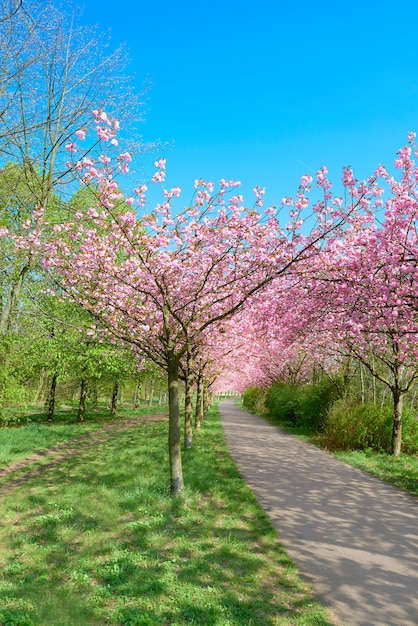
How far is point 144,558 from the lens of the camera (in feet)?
17.8

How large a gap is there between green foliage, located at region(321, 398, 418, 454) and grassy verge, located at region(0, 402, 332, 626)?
6.99 meters

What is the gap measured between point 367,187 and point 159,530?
7455 millimetres

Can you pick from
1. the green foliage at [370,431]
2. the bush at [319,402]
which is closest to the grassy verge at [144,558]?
the green foliage at [370,431]

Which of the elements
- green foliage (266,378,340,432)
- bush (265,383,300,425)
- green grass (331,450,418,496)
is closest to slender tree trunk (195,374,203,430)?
green foliage (266,378,340,432)

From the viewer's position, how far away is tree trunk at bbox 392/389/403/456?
13234mm

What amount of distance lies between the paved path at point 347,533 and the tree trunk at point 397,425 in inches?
96.3

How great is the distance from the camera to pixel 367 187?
8039 millimetres

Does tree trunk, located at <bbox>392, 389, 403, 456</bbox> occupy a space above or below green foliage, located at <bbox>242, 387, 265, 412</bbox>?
above

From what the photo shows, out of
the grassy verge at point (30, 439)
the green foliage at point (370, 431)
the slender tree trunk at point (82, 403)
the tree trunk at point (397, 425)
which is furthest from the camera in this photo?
the slender tree trunk at point (82, 403)

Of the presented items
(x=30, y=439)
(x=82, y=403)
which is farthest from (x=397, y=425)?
(x=82, y=403)

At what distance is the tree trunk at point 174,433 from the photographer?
840 centimetres

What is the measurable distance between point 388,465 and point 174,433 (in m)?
7.15

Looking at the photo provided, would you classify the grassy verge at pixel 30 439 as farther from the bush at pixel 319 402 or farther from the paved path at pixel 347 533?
the bush at pixel 319 402

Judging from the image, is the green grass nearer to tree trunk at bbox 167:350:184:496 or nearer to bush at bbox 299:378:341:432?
bush at bbox 299:378:341:432
